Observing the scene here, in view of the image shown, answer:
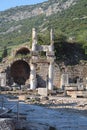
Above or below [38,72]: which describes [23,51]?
above

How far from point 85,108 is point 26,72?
99.9ft

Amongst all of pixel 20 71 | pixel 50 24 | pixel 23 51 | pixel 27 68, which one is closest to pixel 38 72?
pixel 27 68

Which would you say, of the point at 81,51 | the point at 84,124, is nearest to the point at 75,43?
the point at 81,51

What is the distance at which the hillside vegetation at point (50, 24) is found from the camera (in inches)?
2276

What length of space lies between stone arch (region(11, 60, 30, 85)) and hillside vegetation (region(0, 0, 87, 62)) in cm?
328

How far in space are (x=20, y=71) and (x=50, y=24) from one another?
6259 cm

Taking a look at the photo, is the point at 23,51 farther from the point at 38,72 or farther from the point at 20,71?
the point at 38,72

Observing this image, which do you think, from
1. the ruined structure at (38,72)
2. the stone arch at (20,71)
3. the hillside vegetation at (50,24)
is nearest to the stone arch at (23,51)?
the ruined structure at (38,72)

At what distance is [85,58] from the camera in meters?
55.6

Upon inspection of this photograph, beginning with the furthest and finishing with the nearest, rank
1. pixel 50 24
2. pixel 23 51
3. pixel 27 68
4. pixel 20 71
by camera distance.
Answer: pixel 50 24 < pixel 23 51 < pixel 20 71 < pixel 27 68

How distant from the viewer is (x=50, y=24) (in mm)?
116375

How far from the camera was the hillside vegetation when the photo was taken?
57.8 m

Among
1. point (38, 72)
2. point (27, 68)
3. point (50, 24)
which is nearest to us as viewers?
point (38, 72)

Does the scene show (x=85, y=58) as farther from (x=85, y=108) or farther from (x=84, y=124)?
(x=84, y=124)
